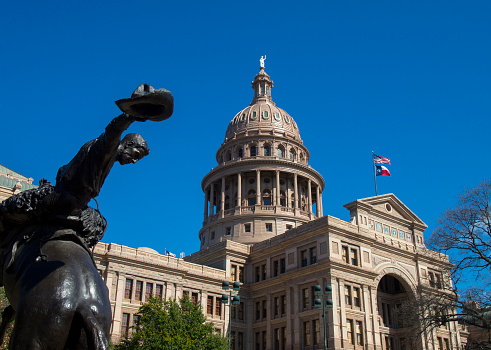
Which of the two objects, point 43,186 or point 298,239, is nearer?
point 43,186

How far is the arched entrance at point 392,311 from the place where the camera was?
5666 centimetres

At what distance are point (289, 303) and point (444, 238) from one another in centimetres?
2602

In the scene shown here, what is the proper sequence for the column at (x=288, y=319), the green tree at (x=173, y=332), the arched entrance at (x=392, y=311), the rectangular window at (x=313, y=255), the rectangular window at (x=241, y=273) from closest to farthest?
1. the green tree at (x=173, y=332)
2. the column at (x=288, y=319)
3. the rectangular window at (x=313, y=255)
4. the arched entrance at (x=392, y=311)
5. the rectangular window at (x=241, y=273)

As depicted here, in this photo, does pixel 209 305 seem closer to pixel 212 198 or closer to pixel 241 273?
pixel 241 273

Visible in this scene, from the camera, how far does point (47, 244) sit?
5.48 meters

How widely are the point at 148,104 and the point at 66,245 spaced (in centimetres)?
176

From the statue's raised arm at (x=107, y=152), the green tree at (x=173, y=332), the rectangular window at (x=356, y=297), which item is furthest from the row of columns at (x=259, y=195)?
the statue's raised arm at (x=107, y=152)

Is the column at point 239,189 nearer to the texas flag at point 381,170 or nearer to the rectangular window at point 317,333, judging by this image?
the texas flag at point 381,170

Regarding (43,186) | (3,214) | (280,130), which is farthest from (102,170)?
(280,130)

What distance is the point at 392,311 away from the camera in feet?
195

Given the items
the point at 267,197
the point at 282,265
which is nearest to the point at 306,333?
the point at 282,265

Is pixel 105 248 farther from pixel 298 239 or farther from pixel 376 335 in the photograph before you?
pixel 376 335

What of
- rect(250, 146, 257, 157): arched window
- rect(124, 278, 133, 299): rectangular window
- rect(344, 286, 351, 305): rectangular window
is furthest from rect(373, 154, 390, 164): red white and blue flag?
rect(124, 278, 133, 299): rectangular window

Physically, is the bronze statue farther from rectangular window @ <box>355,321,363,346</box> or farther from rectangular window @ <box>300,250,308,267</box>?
rectangular window @ <box>300,250,308,267</box>
